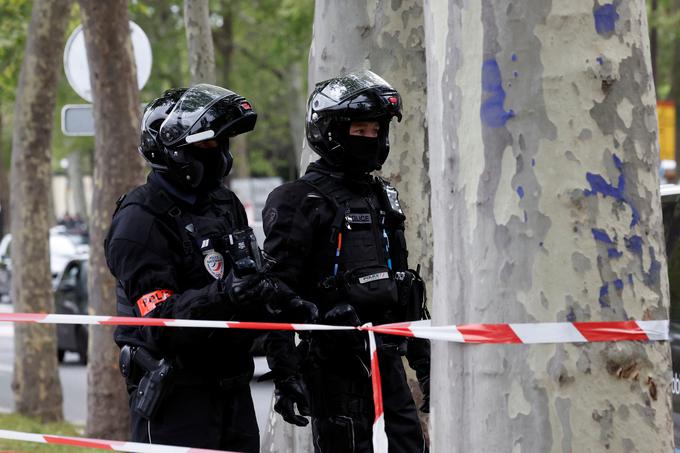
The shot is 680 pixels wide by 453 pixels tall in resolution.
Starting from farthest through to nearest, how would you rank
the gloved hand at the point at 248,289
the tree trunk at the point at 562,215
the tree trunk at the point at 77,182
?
1. the tree trunk at the point at 77,182
2. the gloved hand at the point at 248,289
3. the tree trunk at the point at 562,215

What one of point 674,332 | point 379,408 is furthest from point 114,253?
point 674,332

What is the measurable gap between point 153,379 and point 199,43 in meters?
5.55

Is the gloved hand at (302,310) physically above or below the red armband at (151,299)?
below

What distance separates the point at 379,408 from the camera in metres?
3.89

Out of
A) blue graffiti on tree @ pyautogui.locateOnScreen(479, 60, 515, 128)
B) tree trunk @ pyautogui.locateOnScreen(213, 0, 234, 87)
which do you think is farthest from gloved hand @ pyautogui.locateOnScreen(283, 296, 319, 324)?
tree trunk @ pyautogui.locateOnScreen(213, 0, 234, 87)

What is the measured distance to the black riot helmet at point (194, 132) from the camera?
4.27 metres

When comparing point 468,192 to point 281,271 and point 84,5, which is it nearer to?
point 281,271

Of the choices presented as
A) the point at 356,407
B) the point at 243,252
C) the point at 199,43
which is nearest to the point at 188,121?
the point at 243,252

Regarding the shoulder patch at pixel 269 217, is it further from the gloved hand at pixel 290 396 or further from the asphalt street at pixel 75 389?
the asphalt street at pixel 75 389

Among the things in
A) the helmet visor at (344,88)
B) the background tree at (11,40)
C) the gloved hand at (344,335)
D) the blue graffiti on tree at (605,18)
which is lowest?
the gloved hand at (344,335)

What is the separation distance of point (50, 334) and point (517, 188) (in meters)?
8.64

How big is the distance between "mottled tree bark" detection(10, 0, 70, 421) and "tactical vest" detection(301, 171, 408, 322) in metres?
6.75

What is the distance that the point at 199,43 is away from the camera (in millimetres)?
9320

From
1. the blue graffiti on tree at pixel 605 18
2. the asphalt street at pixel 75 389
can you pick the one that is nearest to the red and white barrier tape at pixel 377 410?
the blue graffiti on tree at pixel 605 18
